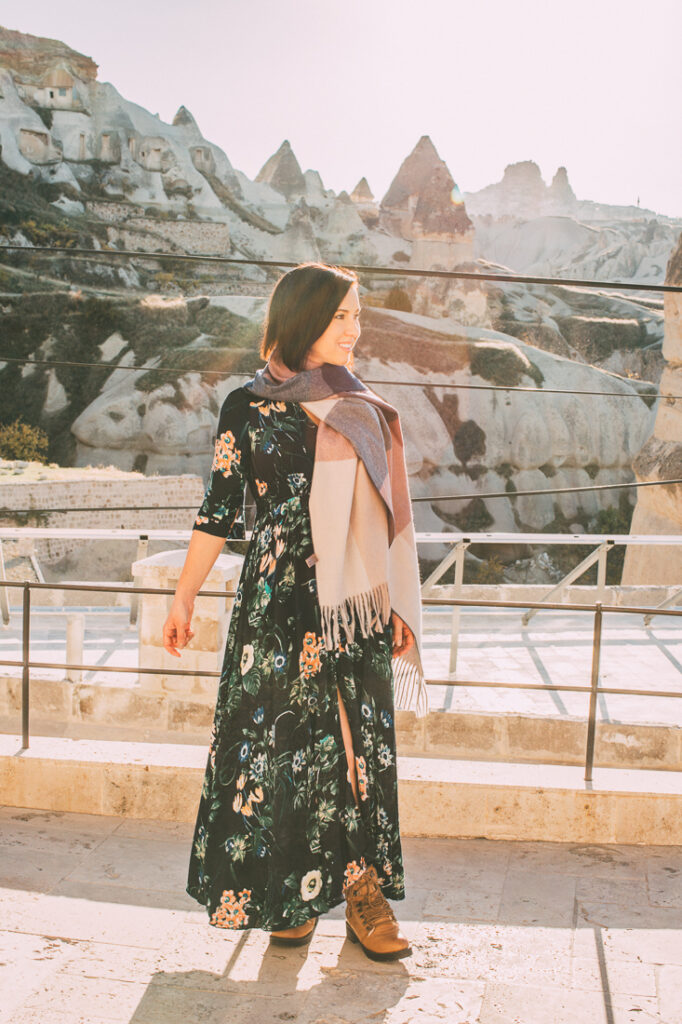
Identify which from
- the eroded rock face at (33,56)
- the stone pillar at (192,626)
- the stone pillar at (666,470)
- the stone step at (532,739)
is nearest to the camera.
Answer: the stone step at (532,739)

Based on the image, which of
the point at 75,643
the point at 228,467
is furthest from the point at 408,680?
the point at 75,643

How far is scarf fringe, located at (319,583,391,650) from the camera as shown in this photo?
5.50 ft

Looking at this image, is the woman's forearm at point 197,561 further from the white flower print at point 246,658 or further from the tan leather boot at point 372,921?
the tan leather boot at point 372,921

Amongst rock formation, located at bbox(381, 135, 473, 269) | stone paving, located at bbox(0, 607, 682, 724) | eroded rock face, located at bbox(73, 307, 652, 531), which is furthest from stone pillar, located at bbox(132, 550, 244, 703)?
rock formation, located at bbox(381, 135, 473, 269)

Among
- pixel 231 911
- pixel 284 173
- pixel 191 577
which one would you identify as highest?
pixel 284 173

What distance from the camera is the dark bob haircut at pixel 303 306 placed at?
174 cm

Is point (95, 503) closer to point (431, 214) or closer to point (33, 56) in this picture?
point (431, 214)

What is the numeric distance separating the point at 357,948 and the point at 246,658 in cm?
62

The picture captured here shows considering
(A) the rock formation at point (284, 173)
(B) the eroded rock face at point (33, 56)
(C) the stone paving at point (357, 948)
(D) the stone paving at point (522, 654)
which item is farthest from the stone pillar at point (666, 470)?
(A) the rock formation at point (284, 173)

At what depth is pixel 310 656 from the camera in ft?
5.58

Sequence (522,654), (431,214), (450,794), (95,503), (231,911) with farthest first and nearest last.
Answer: (431,214) → (95,503) → (522,654) → (450,794) → (231,911)

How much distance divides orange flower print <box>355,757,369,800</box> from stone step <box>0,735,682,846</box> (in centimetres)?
53

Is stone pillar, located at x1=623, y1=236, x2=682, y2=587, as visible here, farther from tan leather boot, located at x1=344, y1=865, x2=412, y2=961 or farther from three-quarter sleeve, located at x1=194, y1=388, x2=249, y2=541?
three-quarter sleeve, located at x1=194, y1=388, x2=249, y2=541

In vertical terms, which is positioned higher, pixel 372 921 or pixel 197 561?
pixel 197 561
